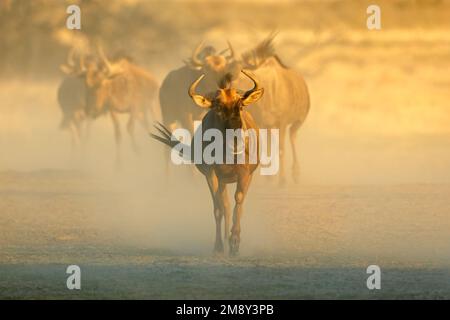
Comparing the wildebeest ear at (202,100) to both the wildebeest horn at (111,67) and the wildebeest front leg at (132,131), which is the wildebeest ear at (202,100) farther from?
the wildebeest horn at (111,67)

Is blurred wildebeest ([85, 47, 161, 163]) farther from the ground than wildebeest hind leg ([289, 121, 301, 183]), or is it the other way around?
blurred wildebeest ([85, 47, 161, 163])

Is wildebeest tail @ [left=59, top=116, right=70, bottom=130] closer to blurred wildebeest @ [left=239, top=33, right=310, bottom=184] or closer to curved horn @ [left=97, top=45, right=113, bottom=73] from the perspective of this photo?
curved horn @ [left=97, top=45, right=113, bottom=73]

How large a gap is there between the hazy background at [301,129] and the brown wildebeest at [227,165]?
2.89m

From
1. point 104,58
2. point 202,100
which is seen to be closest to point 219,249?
point 202,100

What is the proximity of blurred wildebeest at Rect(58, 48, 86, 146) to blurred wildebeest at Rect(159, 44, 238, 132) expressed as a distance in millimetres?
1166

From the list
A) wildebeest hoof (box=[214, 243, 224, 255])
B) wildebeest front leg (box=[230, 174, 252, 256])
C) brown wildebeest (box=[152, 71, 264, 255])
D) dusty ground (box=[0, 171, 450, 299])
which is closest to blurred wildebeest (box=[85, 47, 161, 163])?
dusty ground (box=[0, 171, 450, 299])

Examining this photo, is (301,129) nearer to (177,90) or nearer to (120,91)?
(177,90)

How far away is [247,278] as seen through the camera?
1444cm

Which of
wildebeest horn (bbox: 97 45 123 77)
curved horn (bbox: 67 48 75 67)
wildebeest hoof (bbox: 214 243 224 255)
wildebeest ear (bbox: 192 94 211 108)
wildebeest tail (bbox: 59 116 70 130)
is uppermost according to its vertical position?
curved horn (bbox: 67 48 75 67)

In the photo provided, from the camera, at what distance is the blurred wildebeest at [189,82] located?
18.2 meters

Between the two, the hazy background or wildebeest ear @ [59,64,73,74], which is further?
wildebeest ear @ [59,64,73,74]

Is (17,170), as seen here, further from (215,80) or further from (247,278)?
(247,278)

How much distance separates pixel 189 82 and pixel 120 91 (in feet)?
5.40

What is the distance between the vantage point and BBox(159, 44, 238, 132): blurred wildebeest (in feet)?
59.6
